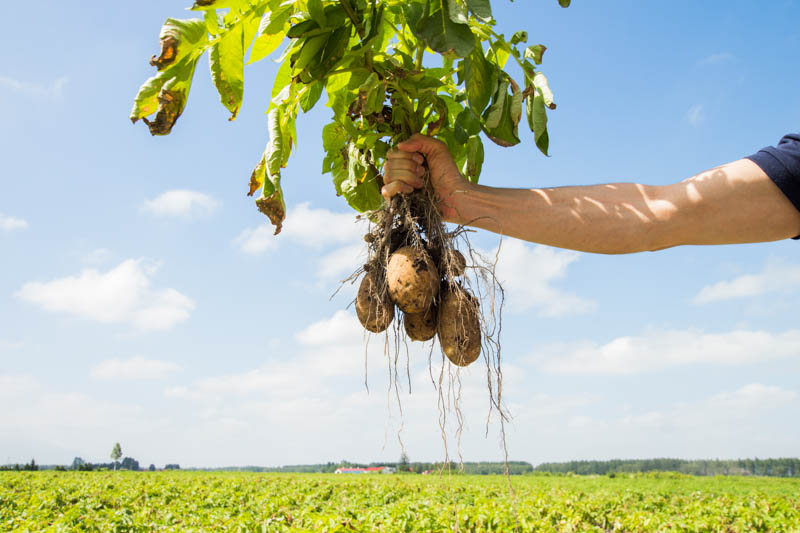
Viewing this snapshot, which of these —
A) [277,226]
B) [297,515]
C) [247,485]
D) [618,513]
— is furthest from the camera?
[247,485]

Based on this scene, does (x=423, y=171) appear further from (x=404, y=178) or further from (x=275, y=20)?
(x=275, y=20)

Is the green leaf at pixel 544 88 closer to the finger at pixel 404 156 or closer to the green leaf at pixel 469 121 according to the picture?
the green leaf at pixel 469 121

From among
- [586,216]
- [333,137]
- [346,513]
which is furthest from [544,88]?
[346,513]

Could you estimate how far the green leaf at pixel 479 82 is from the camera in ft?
6.14

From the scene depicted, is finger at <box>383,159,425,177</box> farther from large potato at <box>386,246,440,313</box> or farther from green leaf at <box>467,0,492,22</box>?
green leaf at <box>467,0,492,22</box>

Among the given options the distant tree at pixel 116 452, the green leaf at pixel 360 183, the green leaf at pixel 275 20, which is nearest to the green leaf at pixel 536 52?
the green leaf at pixel 360 183

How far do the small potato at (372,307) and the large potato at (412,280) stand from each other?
7 cm

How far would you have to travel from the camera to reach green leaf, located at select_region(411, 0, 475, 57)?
5.23 feet

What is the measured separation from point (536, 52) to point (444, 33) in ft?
1.80

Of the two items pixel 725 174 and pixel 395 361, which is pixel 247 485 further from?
pixel 725 174

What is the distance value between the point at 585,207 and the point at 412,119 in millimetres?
741

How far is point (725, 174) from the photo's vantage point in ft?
5.10

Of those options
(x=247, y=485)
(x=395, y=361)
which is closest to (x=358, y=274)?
(x=395, y=361)

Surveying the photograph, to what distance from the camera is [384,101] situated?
6.66 ft
